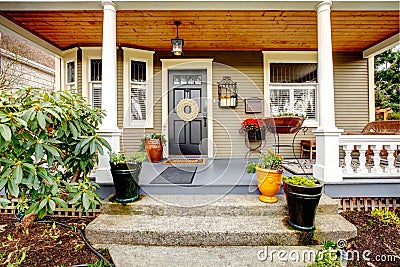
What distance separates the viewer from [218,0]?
2.80 metres

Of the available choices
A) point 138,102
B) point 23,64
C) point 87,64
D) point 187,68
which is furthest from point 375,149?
point 23,64

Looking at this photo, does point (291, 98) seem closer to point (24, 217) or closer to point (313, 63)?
point (313, 63)

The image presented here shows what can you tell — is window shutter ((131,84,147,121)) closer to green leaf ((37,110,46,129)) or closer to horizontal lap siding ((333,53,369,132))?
green leaf ((37,110,46,129))

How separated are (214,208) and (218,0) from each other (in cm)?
256

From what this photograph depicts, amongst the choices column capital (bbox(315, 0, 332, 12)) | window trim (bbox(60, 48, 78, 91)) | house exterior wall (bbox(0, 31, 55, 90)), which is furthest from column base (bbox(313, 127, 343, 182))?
house exterior wall (bbox(0, 31, 55, 90))

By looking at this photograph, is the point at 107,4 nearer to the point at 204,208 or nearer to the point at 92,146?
the point at 92,146

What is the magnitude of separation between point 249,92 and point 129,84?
103 inches

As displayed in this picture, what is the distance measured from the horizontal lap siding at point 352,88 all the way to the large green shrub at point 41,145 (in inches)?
197

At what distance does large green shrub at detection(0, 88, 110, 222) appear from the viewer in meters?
1.64

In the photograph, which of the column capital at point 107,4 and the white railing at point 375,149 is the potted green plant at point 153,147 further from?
the white railing at point 375,149

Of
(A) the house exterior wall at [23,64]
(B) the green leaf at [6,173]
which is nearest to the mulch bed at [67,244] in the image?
(B) the green leaf at [6,173]

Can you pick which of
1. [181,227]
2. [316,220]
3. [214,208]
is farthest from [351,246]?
[181,227]

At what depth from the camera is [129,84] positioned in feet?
15.1

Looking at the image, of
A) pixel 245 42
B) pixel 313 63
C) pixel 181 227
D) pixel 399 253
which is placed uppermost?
pixel 245 42
